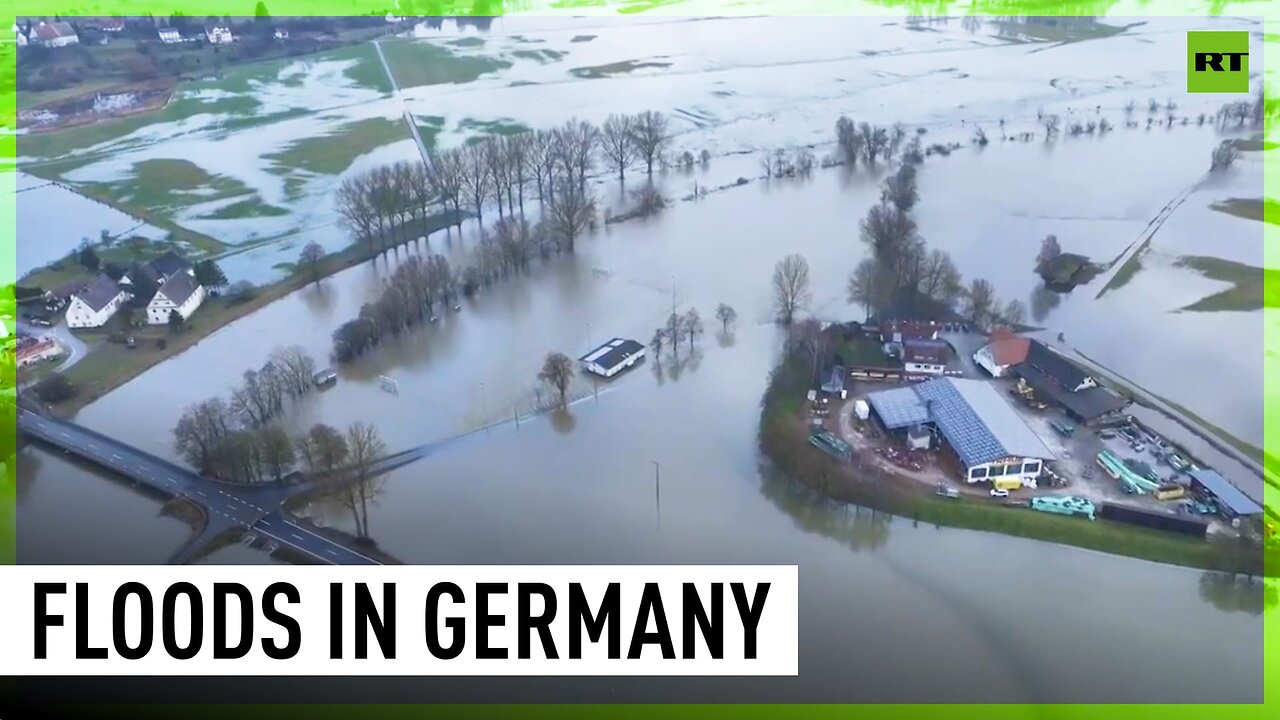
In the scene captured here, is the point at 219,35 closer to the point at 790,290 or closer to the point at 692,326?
the point at 692,326

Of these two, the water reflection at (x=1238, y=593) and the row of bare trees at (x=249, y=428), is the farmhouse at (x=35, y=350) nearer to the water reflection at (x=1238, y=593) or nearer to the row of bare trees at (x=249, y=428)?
the row of bare trees at (x=249, y=428)

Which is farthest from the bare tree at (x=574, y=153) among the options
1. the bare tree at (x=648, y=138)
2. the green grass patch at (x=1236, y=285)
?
the green grass patch at (x=1236, y=285)

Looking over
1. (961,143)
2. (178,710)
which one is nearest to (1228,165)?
(961,143)

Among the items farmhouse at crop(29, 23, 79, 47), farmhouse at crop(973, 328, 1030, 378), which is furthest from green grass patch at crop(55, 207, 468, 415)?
farmhouse at crop(29, 23, 79, 47)

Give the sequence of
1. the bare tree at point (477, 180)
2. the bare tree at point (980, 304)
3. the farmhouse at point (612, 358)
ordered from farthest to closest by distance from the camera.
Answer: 1. the bare tree at point (477, 180)
2. the bare tree at point (980, 304)
3. the farmhouse at point (612, 358)

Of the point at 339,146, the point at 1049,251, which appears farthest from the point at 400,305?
the point at 339,146

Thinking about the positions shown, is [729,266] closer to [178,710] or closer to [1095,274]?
[1095,274]
